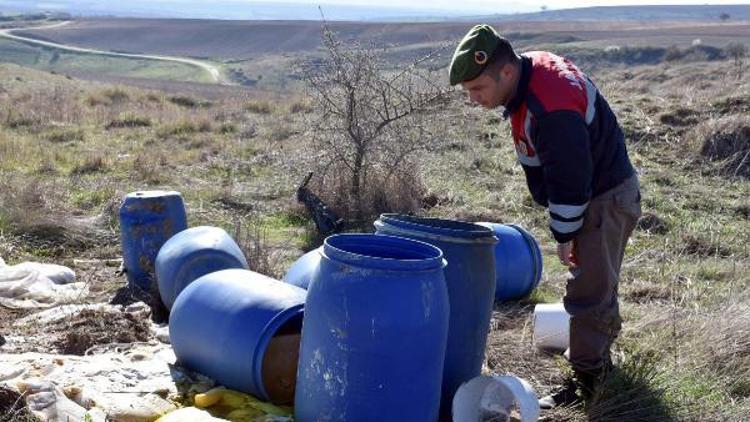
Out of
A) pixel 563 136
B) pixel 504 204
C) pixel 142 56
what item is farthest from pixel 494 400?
pixel 142 56

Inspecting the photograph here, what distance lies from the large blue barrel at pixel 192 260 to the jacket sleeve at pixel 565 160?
7.34 feet

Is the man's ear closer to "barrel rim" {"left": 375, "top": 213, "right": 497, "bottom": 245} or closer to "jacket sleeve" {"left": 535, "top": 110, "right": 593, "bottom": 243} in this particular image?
"jacket sleeve" {"left": 535, "top": 110, "right": 593, "bottom": 243}

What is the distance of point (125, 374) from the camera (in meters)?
4.26

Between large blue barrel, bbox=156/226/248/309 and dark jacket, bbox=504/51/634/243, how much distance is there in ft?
6.81

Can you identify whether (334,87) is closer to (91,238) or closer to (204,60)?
(91,238)

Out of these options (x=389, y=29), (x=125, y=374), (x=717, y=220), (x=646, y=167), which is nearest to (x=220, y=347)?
(x=125, y=374)

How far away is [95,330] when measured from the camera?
501 cm

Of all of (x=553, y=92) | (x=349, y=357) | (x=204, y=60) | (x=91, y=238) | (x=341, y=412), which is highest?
(x=553, y=92)

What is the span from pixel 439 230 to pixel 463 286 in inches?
9.9

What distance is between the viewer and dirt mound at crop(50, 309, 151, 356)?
15.9 feet

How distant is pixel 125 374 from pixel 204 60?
7202 cm

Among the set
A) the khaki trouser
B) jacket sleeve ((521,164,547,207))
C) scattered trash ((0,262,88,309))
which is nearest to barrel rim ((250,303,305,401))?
jacket sleeve ((521,164,547,207))

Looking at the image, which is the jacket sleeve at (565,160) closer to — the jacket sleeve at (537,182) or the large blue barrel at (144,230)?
the jacket sleeve at (537,182)

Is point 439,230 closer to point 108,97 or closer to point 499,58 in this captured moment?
point 499,58
